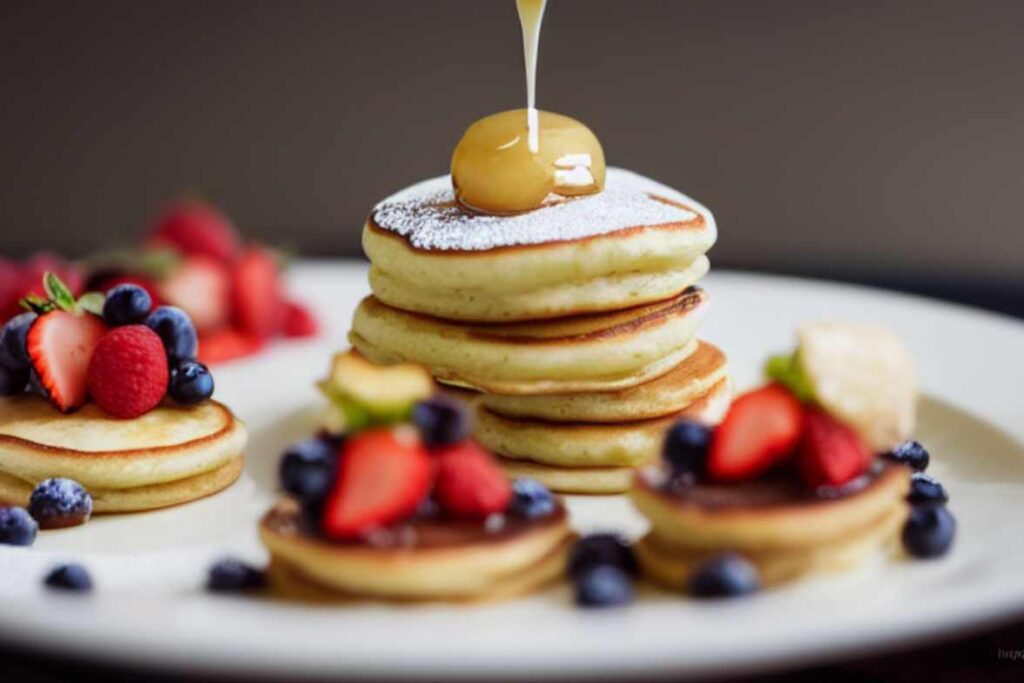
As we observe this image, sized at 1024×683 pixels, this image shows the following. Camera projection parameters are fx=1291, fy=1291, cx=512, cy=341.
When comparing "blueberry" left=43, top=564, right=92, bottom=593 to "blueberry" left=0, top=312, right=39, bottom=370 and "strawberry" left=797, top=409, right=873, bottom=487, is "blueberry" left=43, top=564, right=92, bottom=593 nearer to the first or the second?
"blueberry" left=0, top=312, right=39, bottom=370

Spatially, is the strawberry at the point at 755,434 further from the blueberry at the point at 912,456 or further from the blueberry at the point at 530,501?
the blueberry at the point at 912,456

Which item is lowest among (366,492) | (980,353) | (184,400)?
A: (980,353)

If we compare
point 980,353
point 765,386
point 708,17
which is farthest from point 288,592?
point 708,17

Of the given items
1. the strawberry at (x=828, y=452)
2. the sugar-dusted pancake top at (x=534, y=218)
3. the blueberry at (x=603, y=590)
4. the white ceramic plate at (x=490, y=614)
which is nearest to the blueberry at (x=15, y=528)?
the white ceramic plate at (x=490, y=614)

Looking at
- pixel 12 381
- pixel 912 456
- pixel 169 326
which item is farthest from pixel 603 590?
pixel 12 381

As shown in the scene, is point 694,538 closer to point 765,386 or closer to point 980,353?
point 765,386

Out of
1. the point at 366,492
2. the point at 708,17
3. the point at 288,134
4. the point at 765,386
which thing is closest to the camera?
the point at 366,492

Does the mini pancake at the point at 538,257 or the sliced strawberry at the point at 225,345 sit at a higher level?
the mini pancake at the point at 538,257
